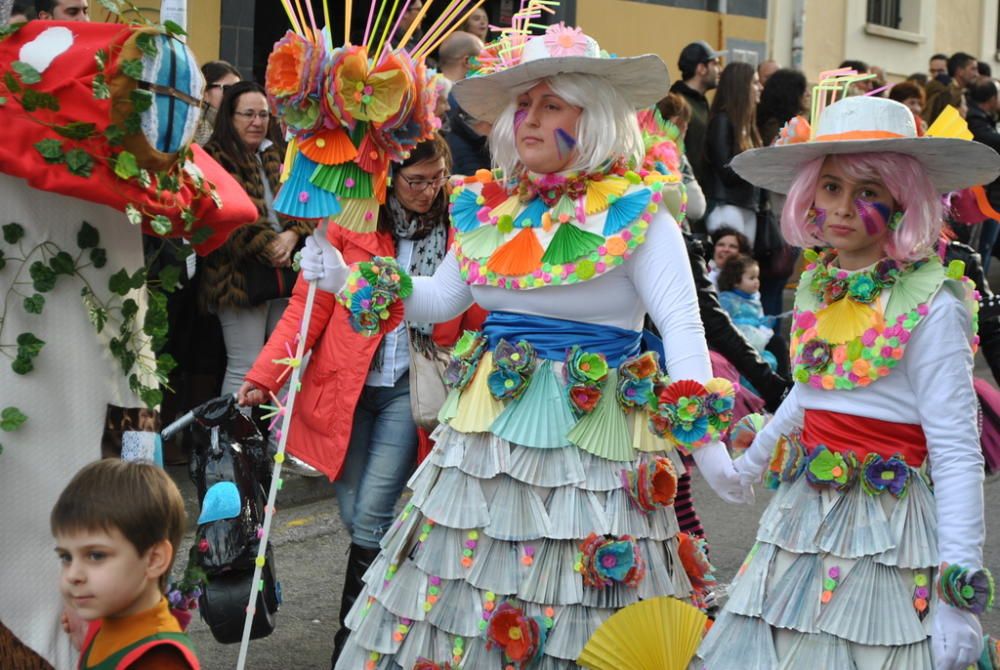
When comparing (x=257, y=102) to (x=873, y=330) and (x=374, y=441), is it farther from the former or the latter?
(x=873, y=330)

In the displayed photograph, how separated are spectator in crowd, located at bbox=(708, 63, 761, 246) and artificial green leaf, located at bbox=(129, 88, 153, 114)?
6.41 m

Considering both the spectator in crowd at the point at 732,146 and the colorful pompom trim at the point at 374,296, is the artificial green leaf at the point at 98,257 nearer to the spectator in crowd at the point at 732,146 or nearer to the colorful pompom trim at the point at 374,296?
the colorful pompom trim at the point at 374,296

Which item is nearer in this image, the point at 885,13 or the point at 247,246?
the point at 247,246

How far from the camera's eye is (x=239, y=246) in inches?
263

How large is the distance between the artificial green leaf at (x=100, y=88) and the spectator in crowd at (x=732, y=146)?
6.47 metres

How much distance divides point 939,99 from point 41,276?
9.12 m

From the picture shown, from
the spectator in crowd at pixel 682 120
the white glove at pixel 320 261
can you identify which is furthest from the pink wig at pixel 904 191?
the spectator in crowd at pixel 682 120

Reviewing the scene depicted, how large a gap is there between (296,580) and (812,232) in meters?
3.09

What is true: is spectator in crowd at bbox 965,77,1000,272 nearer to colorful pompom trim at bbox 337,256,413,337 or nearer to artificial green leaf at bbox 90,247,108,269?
colorful pompom trim at bbox 337,256,413,337

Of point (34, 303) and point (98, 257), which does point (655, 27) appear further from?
point (34, 303)

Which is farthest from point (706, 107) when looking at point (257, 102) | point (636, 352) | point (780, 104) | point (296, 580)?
point (636, 352)

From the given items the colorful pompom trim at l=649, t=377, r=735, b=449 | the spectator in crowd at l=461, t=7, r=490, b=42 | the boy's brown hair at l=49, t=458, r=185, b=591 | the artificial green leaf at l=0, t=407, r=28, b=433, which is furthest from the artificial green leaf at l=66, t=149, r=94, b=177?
the spectator in crowd at l=461, t=7, r=490, b=42

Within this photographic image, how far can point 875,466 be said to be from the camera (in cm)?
344

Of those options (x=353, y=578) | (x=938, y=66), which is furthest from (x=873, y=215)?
(x=938, y=66)
